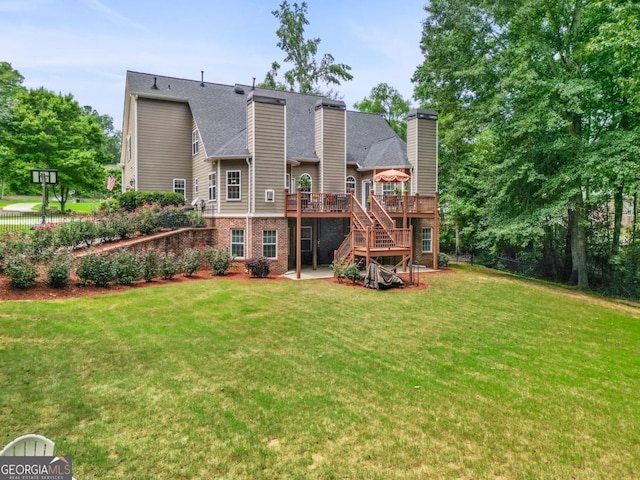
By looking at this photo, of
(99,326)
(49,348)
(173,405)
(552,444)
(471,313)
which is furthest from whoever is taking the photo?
(471,313)

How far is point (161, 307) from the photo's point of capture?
32.1ft

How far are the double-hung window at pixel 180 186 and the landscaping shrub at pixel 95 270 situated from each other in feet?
34.0

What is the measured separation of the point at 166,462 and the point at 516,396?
15.9ft

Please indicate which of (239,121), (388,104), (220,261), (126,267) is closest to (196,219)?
(220,261)

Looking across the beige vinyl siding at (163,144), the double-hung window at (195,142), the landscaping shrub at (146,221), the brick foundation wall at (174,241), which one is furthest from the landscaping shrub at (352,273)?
the beige vinyl siding at (163,144)

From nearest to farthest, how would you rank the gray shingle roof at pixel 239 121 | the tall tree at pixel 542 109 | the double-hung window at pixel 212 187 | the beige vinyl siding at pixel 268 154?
the tall tree at pixel 542 109, the beige vinyl siding at pixel 268 154, the double-hung window at pixel 212 187, the gray shingle roof at pixel 239 121

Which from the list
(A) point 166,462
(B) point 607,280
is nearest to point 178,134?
(A) point 166,462

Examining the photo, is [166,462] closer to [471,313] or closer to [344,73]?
[471,313]

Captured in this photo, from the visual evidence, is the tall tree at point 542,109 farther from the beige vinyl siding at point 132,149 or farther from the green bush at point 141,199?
the beige vinyl siding at point 132,149

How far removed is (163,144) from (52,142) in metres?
14.6

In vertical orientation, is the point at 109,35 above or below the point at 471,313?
above

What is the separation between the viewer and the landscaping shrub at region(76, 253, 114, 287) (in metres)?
11.3

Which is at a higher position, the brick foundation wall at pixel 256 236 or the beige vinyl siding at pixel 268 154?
the beige vinyl siding at pixel 268 154

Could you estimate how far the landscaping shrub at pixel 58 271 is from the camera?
1055 centimetres
